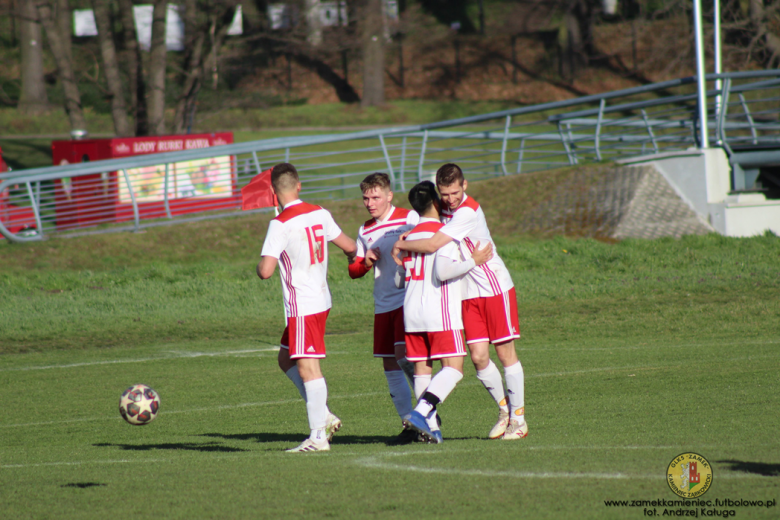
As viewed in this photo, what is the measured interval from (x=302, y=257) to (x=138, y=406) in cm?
161

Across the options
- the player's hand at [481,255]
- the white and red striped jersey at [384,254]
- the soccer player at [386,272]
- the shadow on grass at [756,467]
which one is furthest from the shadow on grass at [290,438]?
the shadow on grass at [756,467]

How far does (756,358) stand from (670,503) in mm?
5819

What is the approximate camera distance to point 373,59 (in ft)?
142

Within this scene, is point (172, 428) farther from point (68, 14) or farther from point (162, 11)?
point (68, 14)

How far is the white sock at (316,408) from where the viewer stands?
615 cm

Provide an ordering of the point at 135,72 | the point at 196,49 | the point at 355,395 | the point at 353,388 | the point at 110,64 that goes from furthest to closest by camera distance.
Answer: the point at 196,49
the point at 135,72
the point at 110,64
the point at 353,388
the point at 355,395

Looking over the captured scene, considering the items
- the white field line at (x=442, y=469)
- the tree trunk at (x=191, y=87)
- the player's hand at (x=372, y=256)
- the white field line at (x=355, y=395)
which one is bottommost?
the white field line at (x=355, y=395)

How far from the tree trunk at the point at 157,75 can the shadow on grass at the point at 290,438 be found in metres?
16.9

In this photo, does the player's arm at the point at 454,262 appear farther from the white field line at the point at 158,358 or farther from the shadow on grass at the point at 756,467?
the white field line at the point at 158,358

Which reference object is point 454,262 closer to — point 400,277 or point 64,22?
point 400,277

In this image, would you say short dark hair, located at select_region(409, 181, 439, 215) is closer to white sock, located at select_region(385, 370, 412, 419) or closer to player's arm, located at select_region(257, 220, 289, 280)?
player's arm, located at select_region(257, 220, 289, 280)

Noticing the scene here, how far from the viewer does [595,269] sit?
15.9m

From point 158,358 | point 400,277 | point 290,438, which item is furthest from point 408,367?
point 158,358

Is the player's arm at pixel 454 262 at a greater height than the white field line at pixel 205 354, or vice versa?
the player's arm at pixel 454 262
